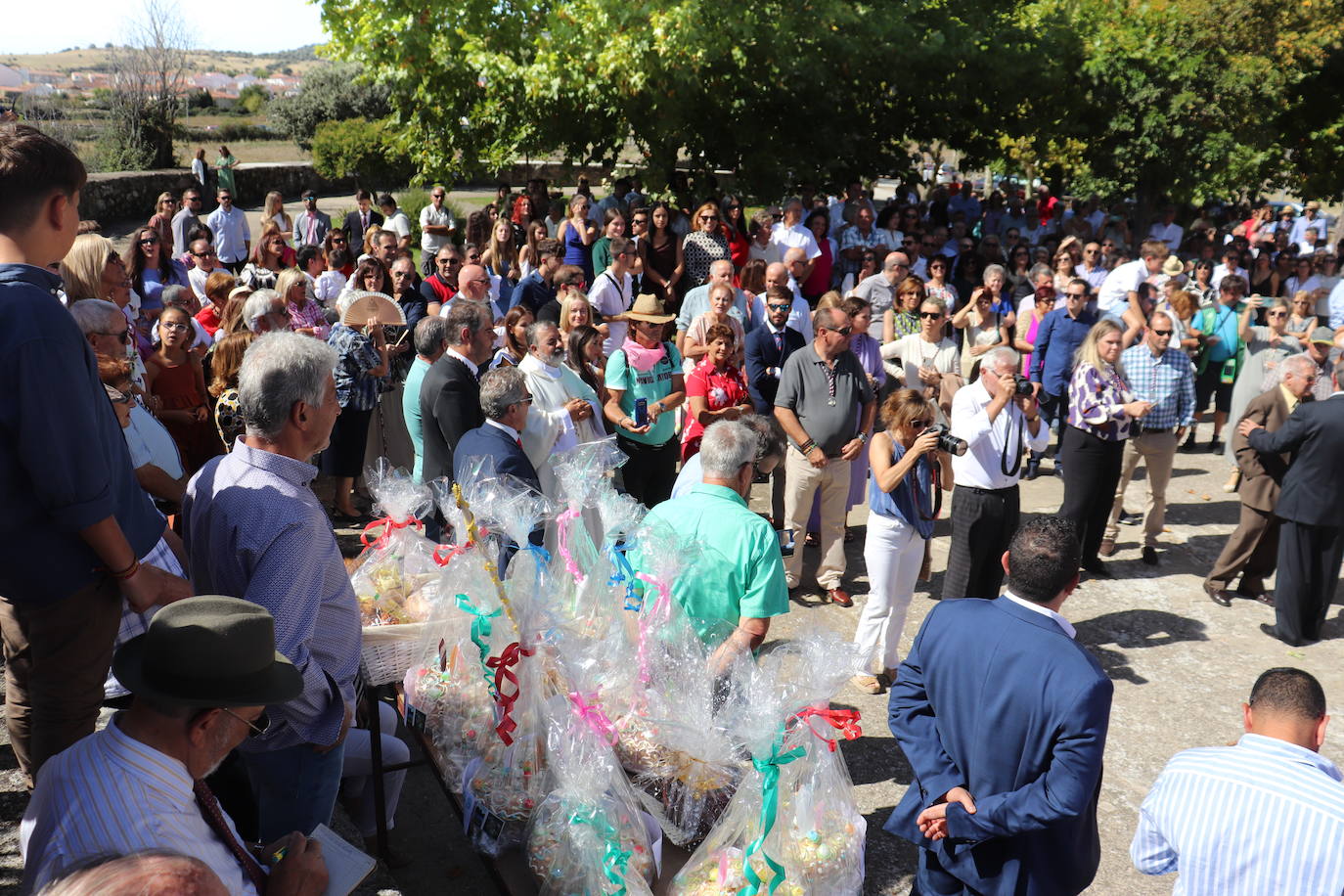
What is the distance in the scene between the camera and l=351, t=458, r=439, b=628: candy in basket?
3.92 m

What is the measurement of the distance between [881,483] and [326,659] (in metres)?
3.12

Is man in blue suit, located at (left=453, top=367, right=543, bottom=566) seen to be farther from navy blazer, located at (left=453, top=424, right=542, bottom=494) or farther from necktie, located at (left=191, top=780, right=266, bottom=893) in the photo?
necktie, located at (left=191, top=780, right=266, bottom=893)

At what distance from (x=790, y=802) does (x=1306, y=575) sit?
15.8 feet

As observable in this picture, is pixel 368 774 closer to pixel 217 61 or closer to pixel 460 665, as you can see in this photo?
pixel 460 665

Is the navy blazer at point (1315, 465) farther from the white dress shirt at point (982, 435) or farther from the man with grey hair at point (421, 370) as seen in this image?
the man with grey hair at point (421, 370)

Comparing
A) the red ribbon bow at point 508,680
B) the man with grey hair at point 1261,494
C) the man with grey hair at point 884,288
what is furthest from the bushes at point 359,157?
the red ribbon bow at point 508,680

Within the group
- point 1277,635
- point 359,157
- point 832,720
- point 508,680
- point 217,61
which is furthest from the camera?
point 217,61

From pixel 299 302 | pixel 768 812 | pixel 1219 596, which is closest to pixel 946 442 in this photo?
pixel 768 812

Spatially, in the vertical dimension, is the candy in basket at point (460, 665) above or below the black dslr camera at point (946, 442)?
below

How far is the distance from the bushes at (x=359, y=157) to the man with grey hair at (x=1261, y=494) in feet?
68.9

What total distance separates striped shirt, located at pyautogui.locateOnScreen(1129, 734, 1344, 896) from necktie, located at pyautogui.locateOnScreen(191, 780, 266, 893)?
2.31 metres

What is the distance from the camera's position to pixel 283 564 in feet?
9.16

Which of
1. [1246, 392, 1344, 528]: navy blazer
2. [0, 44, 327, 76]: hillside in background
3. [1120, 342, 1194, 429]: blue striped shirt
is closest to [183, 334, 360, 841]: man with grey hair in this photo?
[1246, 392, 1344, 528]: navy blazer

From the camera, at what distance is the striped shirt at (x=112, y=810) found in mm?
1905
